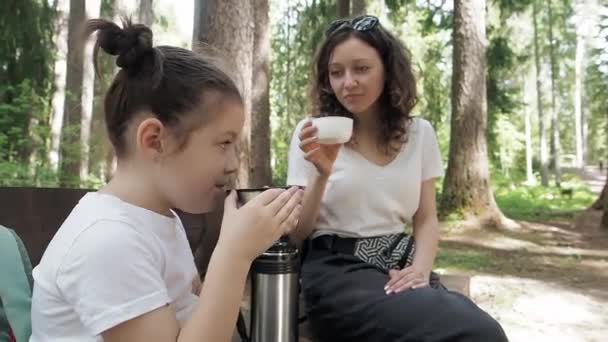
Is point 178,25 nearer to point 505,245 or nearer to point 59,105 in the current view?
point 59,105

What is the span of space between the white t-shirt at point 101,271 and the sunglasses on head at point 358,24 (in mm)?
1383

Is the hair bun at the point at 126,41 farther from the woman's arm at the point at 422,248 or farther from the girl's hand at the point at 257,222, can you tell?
the woman's arm at the point at 422,248

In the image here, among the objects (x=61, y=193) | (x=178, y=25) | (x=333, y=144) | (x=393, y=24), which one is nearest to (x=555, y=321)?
(x=333, y=144)

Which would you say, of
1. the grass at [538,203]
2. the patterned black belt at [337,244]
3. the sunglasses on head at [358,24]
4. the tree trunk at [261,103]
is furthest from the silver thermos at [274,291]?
the grass at [538,203]

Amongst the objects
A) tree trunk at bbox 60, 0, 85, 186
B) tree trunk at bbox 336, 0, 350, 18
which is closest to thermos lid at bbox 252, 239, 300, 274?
tree trunk at bbox 60, 0, 85, 186

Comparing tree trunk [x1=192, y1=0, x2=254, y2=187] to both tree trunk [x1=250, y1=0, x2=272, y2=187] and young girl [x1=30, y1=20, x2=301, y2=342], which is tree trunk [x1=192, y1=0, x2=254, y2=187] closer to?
young girl [x1=30, y1=20, x2=301, y2=342]

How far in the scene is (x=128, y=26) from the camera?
1.34m

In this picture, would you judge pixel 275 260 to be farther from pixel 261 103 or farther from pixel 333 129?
pixel 261 103

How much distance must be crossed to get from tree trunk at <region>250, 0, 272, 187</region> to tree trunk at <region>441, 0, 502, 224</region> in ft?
8.72

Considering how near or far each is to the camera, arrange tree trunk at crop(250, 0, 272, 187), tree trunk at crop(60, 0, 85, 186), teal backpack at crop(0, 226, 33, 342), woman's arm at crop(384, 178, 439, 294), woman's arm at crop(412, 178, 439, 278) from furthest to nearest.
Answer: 1. tree trunk at crop(60, 0, 85, 186)
2. tree trunk at crop(250, 0, 272, 187)
3. woman's arm at crop(412, 178, 439, 278)
4. woman's arm at crop(384, 178, 439, 294)
5. teal backpack at crop(0, 226, 33, 342)

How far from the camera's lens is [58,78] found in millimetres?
11555

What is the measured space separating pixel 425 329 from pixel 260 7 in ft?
26.2

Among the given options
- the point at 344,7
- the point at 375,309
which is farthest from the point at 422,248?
the point at 344,7

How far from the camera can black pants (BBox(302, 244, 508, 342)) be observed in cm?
174
